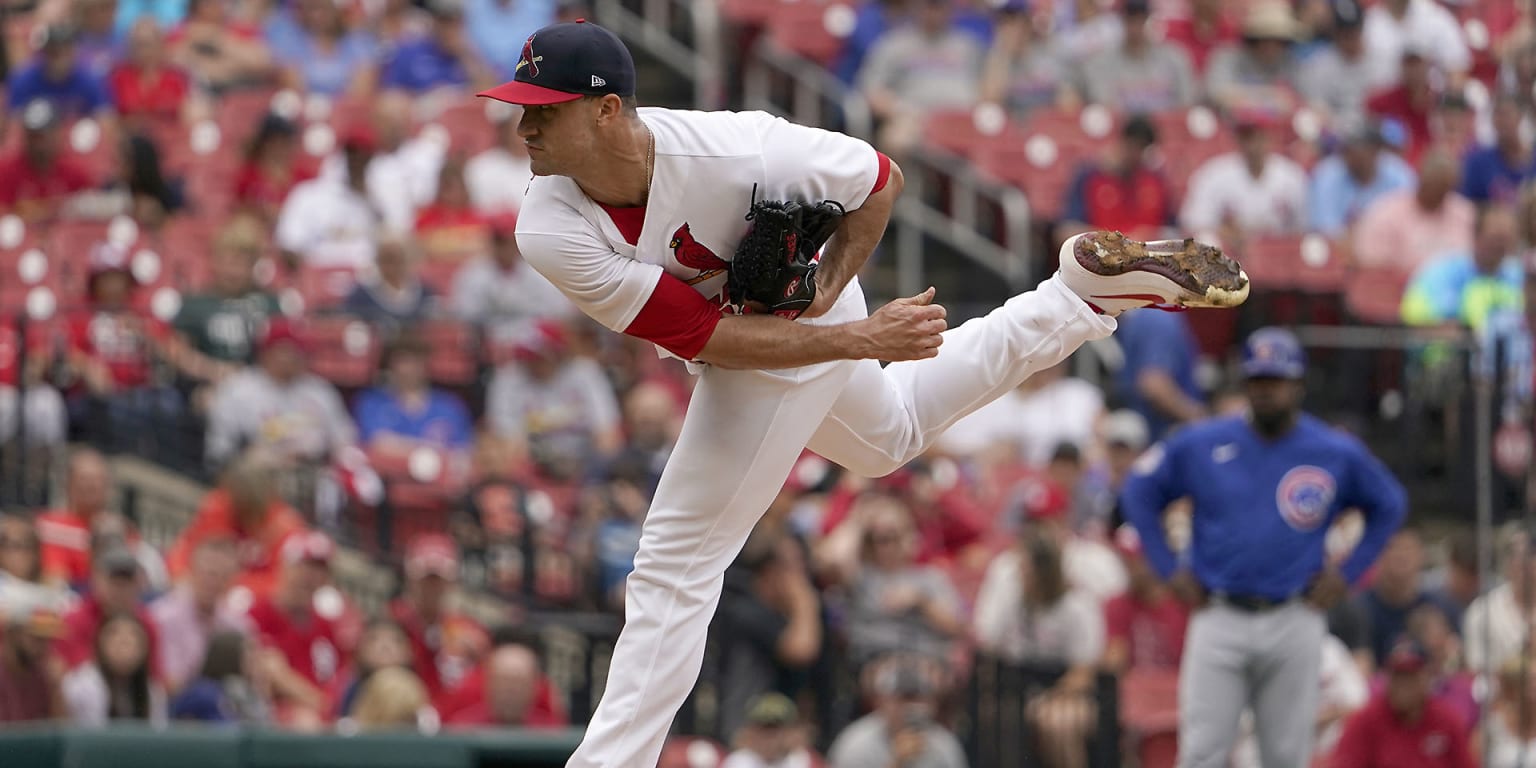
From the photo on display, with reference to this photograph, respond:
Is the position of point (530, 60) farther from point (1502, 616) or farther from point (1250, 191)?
point (1250, 191)

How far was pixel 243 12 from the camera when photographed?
14.6 meters

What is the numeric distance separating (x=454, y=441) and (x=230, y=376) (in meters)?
1.08

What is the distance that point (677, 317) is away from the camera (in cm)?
557

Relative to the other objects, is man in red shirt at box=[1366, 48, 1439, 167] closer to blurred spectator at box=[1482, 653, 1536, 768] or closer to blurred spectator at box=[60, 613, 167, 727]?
blurred spectator at box=[1482, 653, 1536, 768]

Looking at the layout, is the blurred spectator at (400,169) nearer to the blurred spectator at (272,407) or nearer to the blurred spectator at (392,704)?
the blurred spectator at (272,407)

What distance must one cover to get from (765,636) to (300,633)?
2.05 meters

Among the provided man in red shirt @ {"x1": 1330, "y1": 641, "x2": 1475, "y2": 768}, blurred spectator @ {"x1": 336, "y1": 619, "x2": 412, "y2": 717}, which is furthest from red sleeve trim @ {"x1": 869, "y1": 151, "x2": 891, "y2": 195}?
blurred spectator @ {"x1": 336, "y1": 619, "x2": 412, "y2": 717}

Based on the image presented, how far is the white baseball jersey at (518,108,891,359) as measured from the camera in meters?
5.58

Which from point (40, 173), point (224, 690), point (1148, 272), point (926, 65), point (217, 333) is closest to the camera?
point (1148, 272)

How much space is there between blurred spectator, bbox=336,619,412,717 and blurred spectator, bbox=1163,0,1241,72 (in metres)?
6.95

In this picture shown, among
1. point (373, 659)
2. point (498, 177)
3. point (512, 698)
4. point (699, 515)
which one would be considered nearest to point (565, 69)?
point (699, 515)

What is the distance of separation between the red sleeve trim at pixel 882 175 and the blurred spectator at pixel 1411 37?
9270mm

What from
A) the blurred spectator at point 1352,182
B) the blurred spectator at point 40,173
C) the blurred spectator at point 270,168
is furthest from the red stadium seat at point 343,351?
the blurred spectator at point 1352,182

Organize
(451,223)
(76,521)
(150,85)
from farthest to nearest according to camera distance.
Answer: (150,85)
(451,223)
(76,521)
